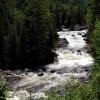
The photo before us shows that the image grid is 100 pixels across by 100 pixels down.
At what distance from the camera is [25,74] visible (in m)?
46.5

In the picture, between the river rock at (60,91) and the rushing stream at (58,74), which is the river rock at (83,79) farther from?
the river rock at (60,91)

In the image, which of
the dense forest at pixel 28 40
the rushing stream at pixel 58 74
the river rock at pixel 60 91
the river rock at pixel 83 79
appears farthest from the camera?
the dense forest at pixel 28 40

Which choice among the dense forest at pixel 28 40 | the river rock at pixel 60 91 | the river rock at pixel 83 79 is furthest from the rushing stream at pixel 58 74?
the dense forest at pixel 28 40

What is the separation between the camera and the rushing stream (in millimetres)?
39259

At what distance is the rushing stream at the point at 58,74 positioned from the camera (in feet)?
129

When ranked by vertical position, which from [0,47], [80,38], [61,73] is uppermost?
[0,47]

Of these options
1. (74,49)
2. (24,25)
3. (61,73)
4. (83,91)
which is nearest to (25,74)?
(61,73)

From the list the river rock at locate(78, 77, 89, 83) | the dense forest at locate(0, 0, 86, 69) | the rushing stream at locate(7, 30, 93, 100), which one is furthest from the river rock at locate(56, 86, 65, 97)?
the dense forest at locate(0, 0, 86, 69)

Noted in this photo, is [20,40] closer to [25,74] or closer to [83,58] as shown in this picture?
[25,74]

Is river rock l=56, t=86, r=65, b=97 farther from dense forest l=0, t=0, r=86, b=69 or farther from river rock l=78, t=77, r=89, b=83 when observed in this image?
dense forest l=0, t=0, r=86, b=69

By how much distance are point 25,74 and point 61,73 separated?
5492mm

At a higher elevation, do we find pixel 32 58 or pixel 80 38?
pixel 32 58

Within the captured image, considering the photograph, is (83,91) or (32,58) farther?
(32,58)

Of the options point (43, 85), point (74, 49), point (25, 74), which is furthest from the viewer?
point (74, 49)
